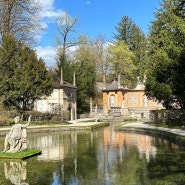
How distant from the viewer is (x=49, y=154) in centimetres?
1736

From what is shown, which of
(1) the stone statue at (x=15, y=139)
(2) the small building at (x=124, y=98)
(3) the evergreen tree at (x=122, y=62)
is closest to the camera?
(1) the stone statue at (x=15, y=139)

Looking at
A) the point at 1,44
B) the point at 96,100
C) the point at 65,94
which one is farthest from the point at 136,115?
the point at 1,44

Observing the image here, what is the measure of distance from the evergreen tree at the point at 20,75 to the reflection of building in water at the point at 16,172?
80.2ft

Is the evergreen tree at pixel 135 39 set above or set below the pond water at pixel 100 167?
above

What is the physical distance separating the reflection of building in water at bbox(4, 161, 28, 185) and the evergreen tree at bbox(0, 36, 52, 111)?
24445 millimetres

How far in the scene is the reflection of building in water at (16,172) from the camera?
11502mm

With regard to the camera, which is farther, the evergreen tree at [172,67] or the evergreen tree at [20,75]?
the evergreen tree at [20,75]

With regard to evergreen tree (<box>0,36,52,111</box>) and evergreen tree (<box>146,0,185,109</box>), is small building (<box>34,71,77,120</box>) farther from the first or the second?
evergreen tree (<box>146,0,185,109</box>)

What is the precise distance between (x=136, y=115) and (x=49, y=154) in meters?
36.7

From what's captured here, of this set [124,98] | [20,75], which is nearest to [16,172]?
[20,75]

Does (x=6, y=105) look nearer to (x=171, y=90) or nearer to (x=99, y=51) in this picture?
(x=171, y=90)

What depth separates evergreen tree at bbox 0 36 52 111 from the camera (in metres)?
38.3

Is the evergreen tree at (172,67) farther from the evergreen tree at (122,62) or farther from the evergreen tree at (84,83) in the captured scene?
the evergreen tree at (122,62)

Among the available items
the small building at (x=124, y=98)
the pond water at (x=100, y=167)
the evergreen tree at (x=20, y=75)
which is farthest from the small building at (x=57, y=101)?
the pond water at (x=100, y=167)
